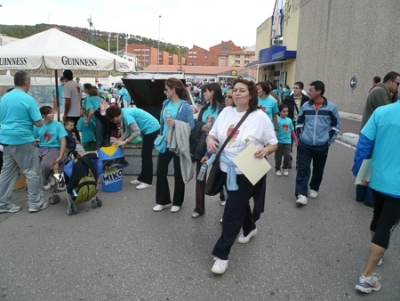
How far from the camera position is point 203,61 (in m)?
136

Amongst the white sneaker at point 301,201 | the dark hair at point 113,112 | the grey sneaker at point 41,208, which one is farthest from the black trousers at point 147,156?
the white sneaker at point 301,201

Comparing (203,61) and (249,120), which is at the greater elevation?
(203,61)

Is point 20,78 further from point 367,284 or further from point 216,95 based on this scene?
point 367,284

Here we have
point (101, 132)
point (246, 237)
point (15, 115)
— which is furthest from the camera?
point (101, 132)

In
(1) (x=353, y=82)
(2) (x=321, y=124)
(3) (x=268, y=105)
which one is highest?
(1) (x=353, y=82)

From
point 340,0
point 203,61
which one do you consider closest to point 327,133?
point 340,0

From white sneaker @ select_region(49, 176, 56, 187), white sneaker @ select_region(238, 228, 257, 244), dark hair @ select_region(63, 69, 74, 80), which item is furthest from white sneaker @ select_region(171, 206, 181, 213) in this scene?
dark hair @ select_region(63, 69, 74, 80)

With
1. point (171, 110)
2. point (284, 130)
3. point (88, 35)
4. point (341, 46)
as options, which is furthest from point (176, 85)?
point (88, 35)

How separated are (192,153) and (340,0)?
59.5ft

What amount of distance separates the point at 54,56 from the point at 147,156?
250cm

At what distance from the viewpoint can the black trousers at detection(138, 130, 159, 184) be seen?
574 centimetres

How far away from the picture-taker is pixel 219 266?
3.10 meters

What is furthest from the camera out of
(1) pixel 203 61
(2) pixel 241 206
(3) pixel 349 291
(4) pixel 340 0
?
(1) pixel 203 61

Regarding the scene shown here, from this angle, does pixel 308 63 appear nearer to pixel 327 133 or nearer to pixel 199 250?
pixel 327 133
